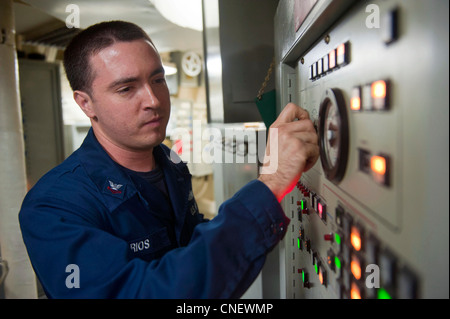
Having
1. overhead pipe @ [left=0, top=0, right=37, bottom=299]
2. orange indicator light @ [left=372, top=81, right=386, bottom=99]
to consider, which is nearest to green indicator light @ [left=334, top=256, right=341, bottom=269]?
orange indicator light @ [left=372, top=81, right=386, bottom=99]

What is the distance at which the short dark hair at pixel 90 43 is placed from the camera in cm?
101

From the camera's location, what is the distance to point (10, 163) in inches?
78.2

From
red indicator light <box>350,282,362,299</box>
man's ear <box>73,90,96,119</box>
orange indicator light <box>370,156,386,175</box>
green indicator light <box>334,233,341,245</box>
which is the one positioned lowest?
red indicator light <box>350,282,362,299</box>

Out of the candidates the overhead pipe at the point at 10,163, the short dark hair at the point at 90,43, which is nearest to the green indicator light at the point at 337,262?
the short dark hair at the point at 90,43

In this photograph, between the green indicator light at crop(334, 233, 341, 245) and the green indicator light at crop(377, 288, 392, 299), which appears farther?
the green indicator light at crop(334, 233, 341, 245)

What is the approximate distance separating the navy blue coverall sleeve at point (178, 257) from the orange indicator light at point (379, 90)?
0.32 meters

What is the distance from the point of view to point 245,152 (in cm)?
171

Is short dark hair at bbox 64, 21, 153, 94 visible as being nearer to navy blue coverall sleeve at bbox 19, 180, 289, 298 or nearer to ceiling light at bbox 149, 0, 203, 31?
navy blue coverall sleeve at bbox 19, 180, 289, 298

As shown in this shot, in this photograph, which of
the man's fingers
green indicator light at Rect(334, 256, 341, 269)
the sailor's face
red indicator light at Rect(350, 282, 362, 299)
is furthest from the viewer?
the sailor's face

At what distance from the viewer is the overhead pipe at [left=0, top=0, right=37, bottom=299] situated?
195 cm

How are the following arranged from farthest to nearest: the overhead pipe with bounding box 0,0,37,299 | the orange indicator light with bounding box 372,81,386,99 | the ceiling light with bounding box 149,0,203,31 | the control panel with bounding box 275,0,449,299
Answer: the ceiling light with bounding box 149,0,203,31 < the overhead pipe with bounding box 0,0,37,299 < the orange indicator light with bounding box 372,81,386,99 < the control panel with bounding box 275,0,449,299

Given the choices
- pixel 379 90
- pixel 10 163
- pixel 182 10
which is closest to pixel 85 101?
pixel 379 90

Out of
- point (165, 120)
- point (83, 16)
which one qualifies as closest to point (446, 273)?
point (165, 120)

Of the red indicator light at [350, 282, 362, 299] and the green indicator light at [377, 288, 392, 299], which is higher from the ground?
the green indicator light at [377, 288, 392, 299]
